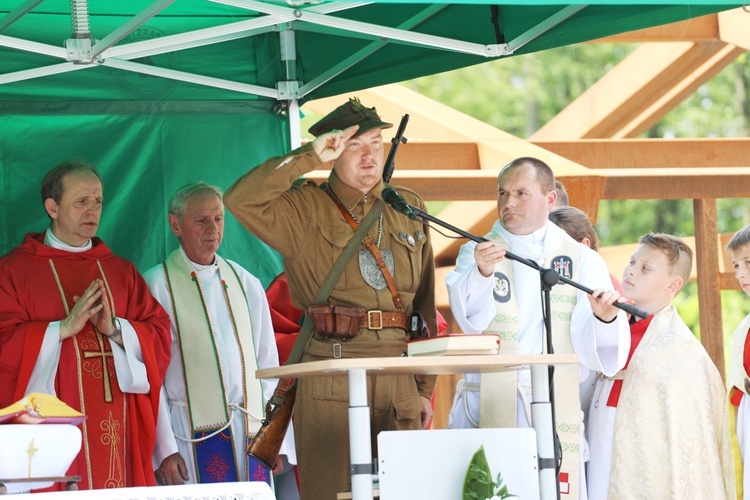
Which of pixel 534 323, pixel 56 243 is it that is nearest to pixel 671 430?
pixel 534 323

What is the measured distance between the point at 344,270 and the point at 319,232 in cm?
20

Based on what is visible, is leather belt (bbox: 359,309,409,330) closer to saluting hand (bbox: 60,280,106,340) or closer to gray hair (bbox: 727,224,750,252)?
saluting hand (bbox: 60,280,106,340)

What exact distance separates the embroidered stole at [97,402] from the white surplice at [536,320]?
141cm

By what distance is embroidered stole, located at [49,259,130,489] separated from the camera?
16.9 feet

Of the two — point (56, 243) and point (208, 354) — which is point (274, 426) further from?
point (56, 243)

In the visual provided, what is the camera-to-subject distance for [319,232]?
194 inches

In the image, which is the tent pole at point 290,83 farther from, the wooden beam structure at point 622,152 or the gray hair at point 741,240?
the gray hair at point 741,240

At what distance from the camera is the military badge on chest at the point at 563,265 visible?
5.03m

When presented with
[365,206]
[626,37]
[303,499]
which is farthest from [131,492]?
[626,37]

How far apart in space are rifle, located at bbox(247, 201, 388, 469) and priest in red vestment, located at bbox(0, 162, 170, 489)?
0.71 meters

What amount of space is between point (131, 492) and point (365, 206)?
6.18ft

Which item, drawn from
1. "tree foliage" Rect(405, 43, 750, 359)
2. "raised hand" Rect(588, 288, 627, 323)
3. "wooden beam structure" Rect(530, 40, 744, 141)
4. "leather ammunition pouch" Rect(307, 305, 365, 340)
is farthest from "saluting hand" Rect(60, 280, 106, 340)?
"tree foliage" Rect(405, 43, 750, 359)

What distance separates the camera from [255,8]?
186 inches

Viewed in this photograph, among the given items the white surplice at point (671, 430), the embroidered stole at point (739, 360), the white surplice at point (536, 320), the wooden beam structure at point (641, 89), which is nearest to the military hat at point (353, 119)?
the white surplice at point (536, 320)
